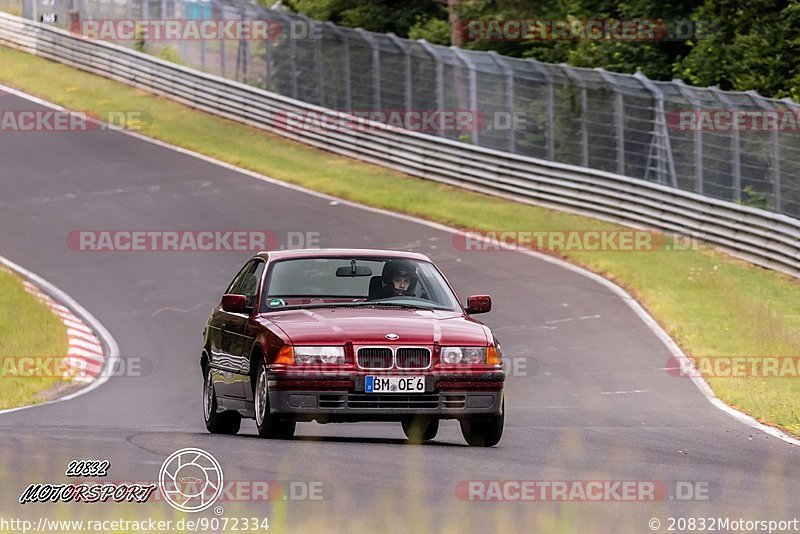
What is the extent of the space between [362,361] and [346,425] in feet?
9.36

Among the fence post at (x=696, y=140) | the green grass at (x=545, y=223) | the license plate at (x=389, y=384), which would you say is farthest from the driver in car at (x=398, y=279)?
the fence post at (x=696, y=140)

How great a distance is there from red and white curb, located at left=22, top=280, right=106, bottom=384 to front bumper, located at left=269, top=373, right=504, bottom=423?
8709 millimetres

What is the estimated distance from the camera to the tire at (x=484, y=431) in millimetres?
11273

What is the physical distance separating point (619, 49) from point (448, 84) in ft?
14.9

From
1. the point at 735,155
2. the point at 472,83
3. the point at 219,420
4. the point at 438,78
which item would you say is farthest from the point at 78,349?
the point at 438,78

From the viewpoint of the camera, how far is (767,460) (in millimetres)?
10938

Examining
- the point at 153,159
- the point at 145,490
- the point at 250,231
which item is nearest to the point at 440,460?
the point at 145,490

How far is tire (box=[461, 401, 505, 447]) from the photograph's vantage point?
37.0 ft

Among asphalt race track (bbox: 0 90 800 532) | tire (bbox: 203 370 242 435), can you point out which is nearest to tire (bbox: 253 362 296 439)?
asphalt race track (bbox: 0 90 800 532)

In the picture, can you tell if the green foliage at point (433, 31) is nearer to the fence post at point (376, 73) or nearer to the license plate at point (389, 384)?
the fence post at point (376, 73)

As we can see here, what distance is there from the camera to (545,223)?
29969 millimetres

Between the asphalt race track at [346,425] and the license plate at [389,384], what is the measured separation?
42cm

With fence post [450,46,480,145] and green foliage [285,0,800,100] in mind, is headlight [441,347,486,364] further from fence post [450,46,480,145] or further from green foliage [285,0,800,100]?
fence post [450,46,480,145]

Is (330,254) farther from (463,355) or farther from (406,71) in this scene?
(406,71)
